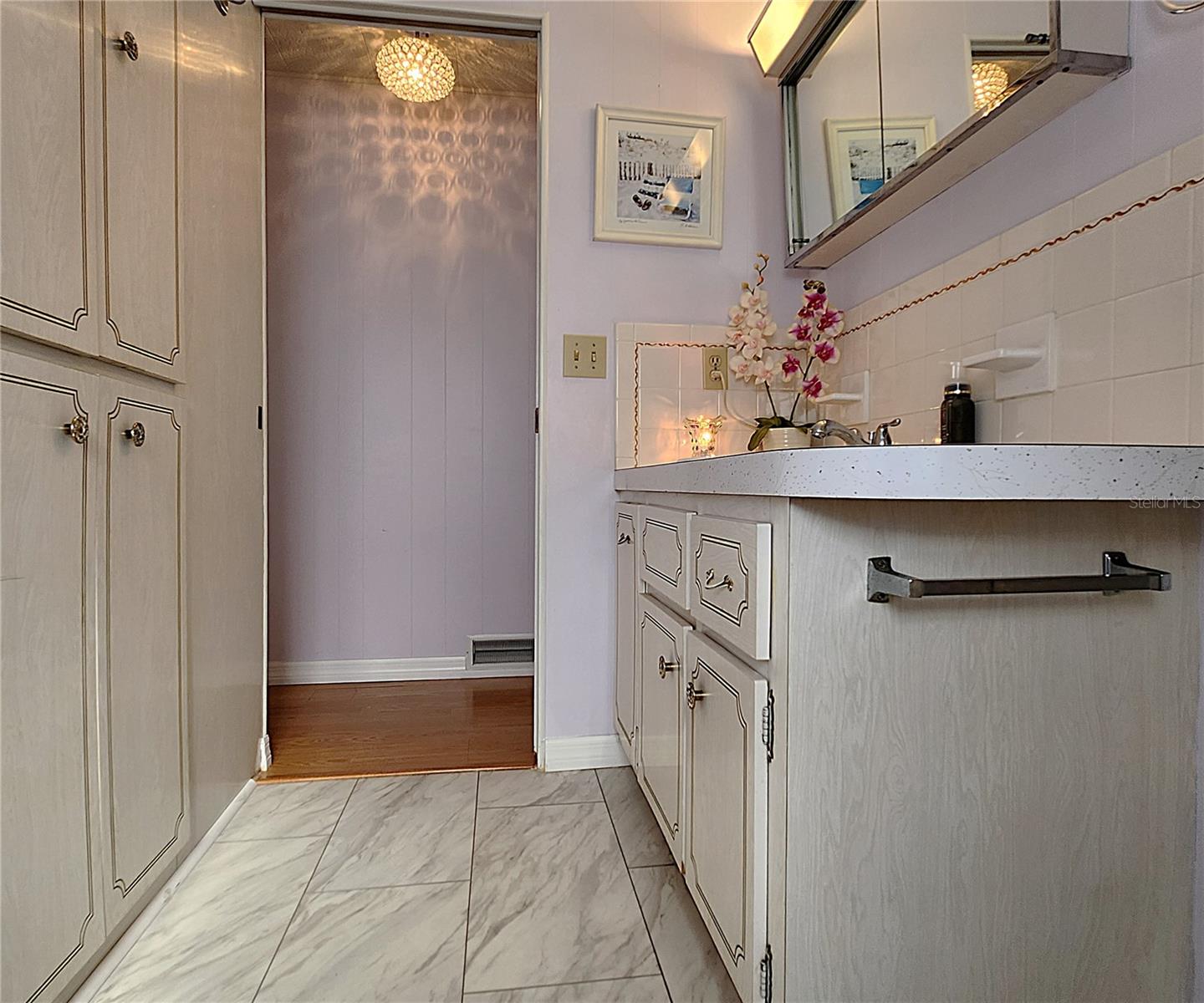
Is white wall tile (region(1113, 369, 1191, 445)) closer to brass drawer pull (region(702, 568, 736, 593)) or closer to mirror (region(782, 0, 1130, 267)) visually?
mirror (region(782, 0, 1130, 267))

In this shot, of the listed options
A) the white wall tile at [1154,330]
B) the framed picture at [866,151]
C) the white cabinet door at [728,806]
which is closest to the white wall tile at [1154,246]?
the white wall tile at [1154,330]


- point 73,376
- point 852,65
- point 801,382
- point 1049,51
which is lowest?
point 73,376

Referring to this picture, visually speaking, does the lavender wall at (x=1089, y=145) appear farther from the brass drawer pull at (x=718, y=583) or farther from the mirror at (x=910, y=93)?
the brass drawer pull at (x=718, y=583)

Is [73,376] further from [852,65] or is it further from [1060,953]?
[852,65]

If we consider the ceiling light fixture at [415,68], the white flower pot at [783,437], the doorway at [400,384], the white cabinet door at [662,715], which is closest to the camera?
the white cabinet door at [662,715]

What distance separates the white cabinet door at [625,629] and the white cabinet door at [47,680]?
105 centimetres

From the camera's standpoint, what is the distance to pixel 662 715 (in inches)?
53.7

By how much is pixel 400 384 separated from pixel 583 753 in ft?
5.49

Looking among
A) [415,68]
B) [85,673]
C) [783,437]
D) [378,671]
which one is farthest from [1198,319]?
[378,671]

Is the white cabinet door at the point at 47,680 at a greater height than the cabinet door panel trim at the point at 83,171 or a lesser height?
lesser

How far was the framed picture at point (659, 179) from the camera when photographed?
1947 millimetres

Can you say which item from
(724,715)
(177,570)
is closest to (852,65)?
(724,715)

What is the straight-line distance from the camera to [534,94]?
2887 millimetres

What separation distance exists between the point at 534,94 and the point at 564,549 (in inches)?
80.7
